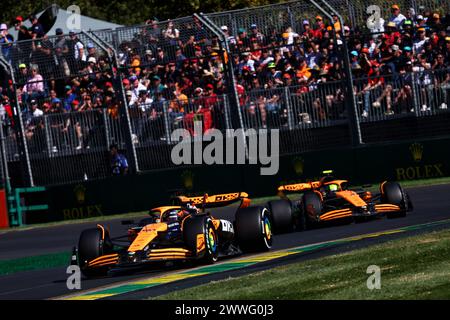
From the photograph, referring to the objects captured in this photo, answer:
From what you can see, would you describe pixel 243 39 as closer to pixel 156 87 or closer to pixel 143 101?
pixel 156 87

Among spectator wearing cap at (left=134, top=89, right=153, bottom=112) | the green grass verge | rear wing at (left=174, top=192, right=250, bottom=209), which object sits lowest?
the green grass verge

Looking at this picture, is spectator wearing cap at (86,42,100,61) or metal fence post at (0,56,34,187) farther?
metal fence post at (0,56,34,187)

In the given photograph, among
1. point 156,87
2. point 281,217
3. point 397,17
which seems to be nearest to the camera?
point 281,217

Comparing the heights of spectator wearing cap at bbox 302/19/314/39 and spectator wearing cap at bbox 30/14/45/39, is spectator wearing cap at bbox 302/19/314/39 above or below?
below

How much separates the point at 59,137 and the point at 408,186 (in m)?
7.53

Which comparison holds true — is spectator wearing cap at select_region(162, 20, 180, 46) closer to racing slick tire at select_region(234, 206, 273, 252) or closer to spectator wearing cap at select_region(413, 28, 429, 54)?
spectator wearing cap at select_region(413, 28, 429, 54)

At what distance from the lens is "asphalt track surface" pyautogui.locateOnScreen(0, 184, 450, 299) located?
13680 millimetres

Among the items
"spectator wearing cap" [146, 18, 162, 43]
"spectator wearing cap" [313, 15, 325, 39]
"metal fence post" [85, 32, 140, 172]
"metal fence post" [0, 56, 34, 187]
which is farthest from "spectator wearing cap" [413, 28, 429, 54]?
"metal fence post" [0, 56, 34, 187]

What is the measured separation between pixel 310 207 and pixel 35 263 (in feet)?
14.2

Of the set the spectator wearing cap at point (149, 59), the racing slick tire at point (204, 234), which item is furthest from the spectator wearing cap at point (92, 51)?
the racing slick tire at point (204, 234)

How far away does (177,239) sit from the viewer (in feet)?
47.1

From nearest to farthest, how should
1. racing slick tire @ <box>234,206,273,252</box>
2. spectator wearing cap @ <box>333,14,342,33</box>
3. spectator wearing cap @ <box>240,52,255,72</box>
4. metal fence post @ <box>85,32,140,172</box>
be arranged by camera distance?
1. racing slick tire @ <box>234,206,273,252</box>
2. spectator wearing cap @ <box>333,14,342,33</box>
3. spectator wearing cap @ <box>240,52,255,72</box>
4. metal fence post @ <box>85,32,140,172</box>

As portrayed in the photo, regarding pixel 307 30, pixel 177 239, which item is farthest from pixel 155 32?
pixel 177 239
